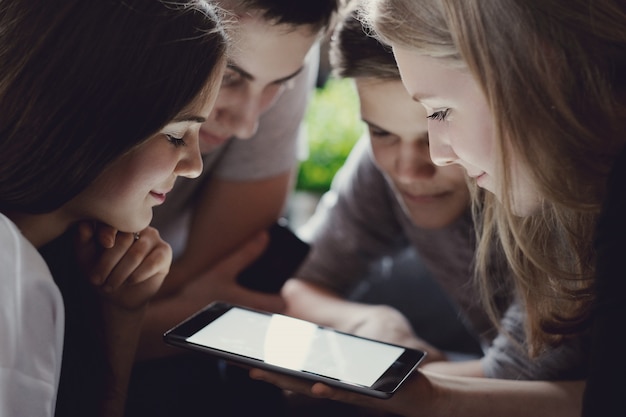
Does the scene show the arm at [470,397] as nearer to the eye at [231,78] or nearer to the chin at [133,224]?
the chin at [133,224]

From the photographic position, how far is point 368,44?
A: 108 centimetres

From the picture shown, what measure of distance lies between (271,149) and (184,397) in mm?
503

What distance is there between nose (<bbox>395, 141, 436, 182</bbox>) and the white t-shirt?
0.54 meters

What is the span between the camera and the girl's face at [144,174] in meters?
0.85

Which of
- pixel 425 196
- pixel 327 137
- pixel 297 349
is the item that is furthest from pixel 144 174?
pixel 327 137

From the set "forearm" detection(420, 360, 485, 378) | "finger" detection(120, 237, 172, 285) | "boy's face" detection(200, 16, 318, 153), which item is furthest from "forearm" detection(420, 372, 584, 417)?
"boy's face" detection(200, 16, 318, 153)

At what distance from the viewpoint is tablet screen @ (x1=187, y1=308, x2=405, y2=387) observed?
2.73 feet

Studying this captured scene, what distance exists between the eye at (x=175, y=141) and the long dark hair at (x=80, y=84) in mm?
54

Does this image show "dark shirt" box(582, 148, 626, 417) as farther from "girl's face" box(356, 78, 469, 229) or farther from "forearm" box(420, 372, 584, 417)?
"girl's face" box(356, 78, 469, 229)

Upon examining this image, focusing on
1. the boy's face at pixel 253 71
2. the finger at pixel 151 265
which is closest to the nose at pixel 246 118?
the boy's face at pixel 253 71

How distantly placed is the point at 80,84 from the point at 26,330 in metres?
0.24

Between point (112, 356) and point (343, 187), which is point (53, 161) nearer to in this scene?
point (112, 356)

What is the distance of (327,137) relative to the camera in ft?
7.14

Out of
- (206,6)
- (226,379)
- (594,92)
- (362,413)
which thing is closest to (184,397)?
(226,379)
